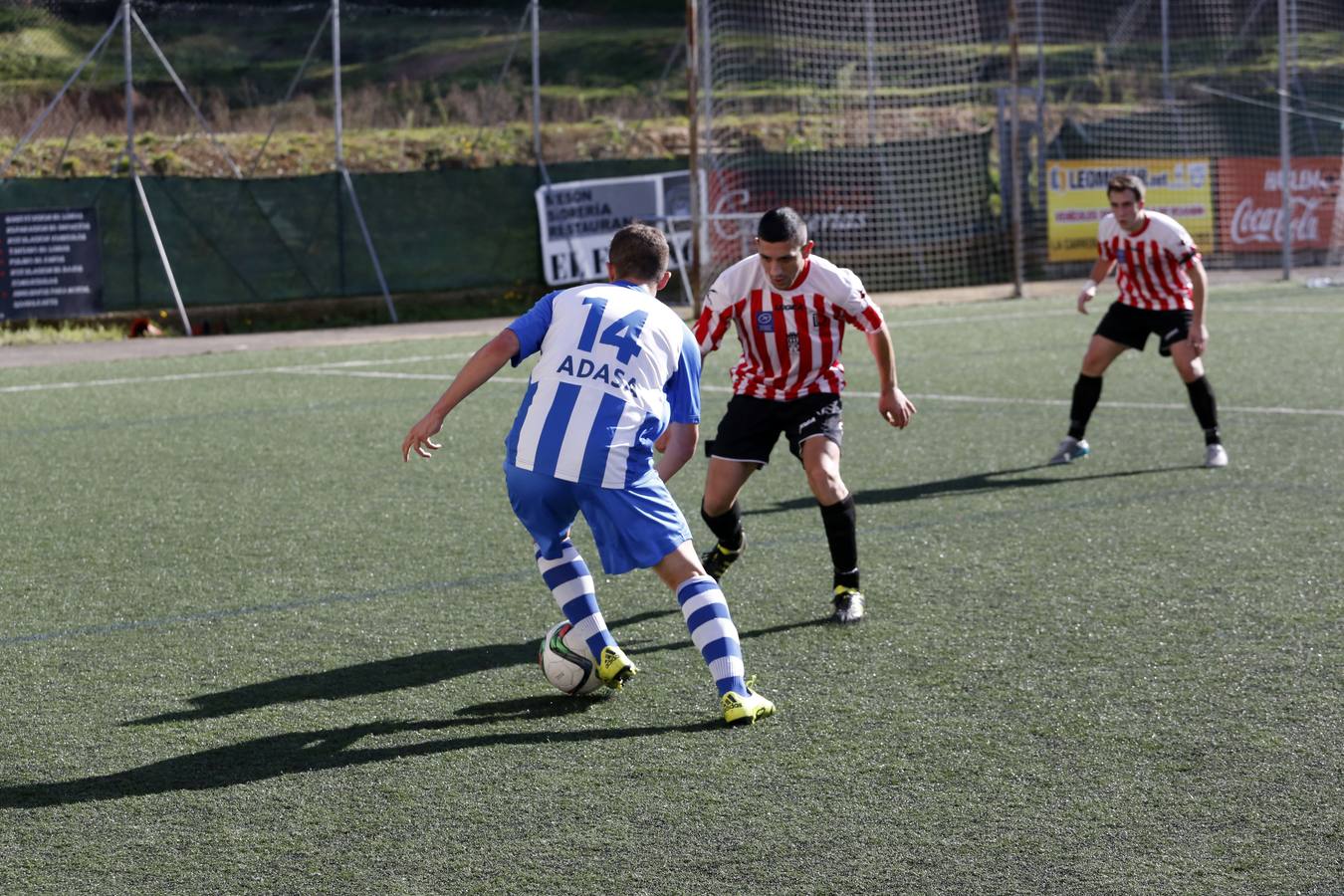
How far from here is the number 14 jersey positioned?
503 cm

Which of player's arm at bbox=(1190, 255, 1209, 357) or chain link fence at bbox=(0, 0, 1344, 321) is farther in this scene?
chain link fence at bbox=(0, 0, 1344, 321)

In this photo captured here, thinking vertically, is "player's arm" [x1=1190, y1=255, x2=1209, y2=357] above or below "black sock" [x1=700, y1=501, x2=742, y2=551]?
above

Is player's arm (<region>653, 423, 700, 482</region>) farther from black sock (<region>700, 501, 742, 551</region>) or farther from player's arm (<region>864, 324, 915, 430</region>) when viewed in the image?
black sock (<region>700, 501, 742, 551</region>)

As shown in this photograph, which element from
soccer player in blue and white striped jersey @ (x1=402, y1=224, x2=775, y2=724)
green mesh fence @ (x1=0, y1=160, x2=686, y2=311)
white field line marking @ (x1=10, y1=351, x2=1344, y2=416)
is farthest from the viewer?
green mesh fence @ (x1=0, y1=160, x2=686, y2=311)

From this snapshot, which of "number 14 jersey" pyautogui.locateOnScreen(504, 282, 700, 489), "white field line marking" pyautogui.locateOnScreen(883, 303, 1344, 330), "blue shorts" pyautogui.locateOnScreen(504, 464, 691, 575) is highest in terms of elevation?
"number 14 jersey" pyautogui.locateOnScreen(504, 282, 700, 489)

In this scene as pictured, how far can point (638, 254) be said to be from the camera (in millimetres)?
Result: 5129

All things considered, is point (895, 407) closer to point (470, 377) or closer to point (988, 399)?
point (470, 377)

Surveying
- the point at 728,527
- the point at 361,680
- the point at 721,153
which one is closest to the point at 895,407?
the point at 728,527

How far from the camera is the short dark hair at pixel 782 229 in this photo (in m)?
6.16

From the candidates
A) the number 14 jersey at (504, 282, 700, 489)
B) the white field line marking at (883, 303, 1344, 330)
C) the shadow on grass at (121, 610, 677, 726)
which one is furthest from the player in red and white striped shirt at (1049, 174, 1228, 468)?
the white field line marking at (883, 303, 1344, 330)

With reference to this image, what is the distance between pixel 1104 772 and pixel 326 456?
6953 millimetres

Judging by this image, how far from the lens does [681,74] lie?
4194cm

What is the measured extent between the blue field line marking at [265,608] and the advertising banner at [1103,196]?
1947cm

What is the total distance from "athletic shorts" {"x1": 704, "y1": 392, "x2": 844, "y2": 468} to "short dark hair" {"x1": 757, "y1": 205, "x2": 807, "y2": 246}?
0.78m
